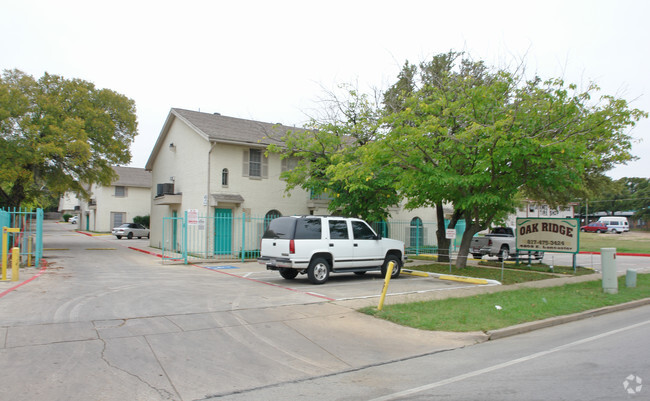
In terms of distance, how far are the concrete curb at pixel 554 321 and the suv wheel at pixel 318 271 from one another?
6203 mm

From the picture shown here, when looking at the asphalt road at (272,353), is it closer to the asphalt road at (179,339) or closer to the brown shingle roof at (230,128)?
the asphalt road at (179,339)

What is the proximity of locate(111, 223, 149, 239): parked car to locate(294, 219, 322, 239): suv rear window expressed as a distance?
30722mm

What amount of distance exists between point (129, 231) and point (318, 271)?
1226 inches

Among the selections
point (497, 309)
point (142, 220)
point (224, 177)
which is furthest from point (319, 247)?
point (142, 220)

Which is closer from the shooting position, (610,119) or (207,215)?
(610,119)

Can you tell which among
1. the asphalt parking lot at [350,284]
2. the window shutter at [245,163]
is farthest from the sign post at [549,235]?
the window shutter at [245,163]

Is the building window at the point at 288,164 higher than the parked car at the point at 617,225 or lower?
higher

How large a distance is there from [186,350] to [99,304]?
13.3 feet

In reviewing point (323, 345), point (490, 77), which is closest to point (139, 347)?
point (323, 345)

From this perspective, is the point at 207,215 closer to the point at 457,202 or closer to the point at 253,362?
the point at 457,202

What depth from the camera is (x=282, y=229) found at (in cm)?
1344

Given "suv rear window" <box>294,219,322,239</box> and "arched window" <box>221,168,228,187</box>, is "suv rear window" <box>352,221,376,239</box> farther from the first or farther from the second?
"arched window" <box>221,168,228,187</box>

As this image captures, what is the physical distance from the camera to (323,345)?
7270 mm

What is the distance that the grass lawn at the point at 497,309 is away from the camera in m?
8.62
